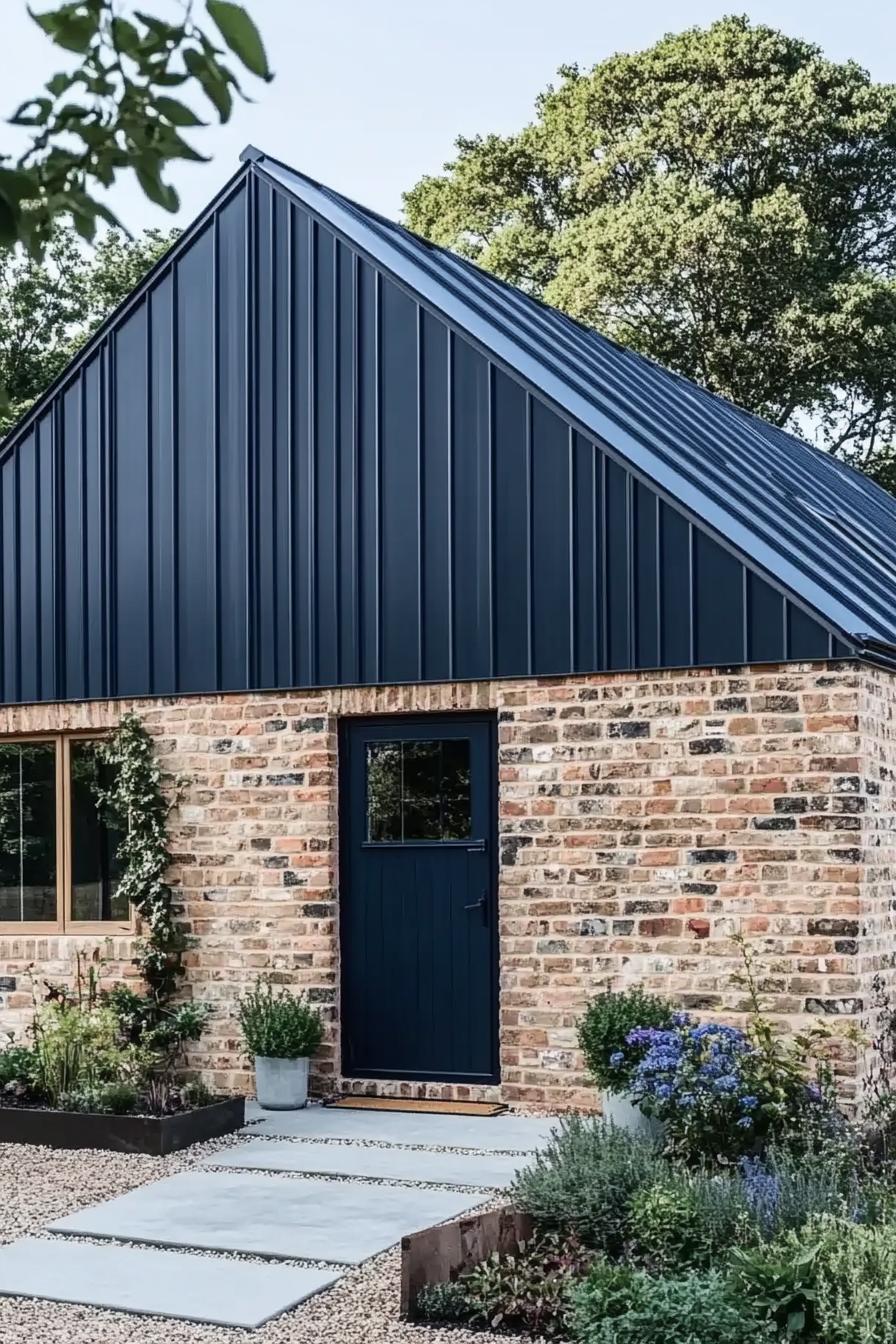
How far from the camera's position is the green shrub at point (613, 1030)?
9.15 metres

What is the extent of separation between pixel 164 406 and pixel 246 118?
10037 millimetres

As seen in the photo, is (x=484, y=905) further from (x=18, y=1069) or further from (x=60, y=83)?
(x=60, y=83)

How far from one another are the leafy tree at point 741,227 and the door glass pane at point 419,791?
51.7ft

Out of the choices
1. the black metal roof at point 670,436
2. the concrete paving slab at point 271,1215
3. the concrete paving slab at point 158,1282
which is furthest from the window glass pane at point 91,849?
the concrete paving slab at point 158,1282

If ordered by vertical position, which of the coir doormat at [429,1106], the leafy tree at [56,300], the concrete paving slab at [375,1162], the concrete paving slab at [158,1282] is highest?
the leafy tree at [56,300]

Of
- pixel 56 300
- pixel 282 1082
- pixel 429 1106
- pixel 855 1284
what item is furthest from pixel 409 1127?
pixel 56 300

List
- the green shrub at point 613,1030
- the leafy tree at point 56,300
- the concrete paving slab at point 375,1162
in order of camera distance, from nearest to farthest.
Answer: the concrete paving slab at point 375,1162 < the green shrub at point 613,1030 < the leafy tree at point 56,300

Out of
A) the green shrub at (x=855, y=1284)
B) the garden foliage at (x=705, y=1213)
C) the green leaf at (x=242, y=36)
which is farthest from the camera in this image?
the garden foliage at (x=705, y=1213)

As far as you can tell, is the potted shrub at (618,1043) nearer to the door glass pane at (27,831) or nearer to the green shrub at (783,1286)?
the green shrub at (783,1286)

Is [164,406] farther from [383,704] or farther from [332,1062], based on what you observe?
[332,1062]

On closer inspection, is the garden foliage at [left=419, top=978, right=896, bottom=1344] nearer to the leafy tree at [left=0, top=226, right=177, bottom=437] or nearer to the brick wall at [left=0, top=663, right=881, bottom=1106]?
the brick wall at [left=0, top=663, right=881, bottom=1106]

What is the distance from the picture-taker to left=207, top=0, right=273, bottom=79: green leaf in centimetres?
186

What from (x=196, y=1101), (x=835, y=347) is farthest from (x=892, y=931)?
(x=835, y=347)

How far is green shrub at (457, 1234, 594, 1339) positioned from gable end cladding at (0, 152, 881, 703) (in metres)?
3.98
